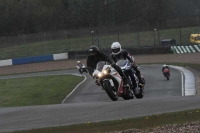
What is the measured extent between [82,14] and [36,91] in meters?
58.0

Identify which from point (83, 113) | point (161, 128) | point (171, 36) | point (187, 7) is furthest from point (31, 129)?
point (187, 7)

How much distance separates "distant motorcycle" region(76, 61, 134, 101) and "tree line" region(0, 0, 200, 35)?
65.5 metres

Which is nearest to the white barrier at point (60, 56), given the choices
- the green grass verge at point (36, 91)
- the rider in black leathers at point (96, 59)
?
the green grass verge at point (36, 91)

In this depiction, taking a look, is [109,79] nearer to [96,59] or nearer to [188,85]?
[96,59]

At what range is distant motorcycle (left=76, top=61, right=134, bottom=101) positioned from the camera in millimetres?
16078

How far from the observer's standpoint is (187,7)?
8875 centimetres

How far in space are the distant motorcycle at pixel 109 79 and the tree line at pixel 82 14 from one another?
65.5 meters

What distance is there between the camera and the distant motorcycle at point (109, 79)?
16078mm

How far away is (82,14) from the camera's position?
3346 inches

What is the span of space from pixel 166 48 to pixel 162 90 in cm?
2604

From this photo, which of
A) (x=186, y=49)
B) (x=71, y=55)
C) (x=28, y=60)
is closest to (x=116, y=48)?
(x=186, y=49)

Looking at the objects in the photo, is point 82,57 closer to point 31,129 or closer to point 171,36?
point 171,36

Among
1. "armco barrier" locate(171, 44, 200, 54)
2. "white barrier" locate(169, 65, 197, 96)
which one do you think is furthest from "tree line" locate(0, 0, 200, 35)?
"white barrier" locate(169, 65, 197, 96)

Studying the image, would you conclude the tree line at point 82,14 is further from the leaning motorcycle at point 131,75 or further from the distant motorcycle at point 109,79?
the distant motorcycle at point 109,79
